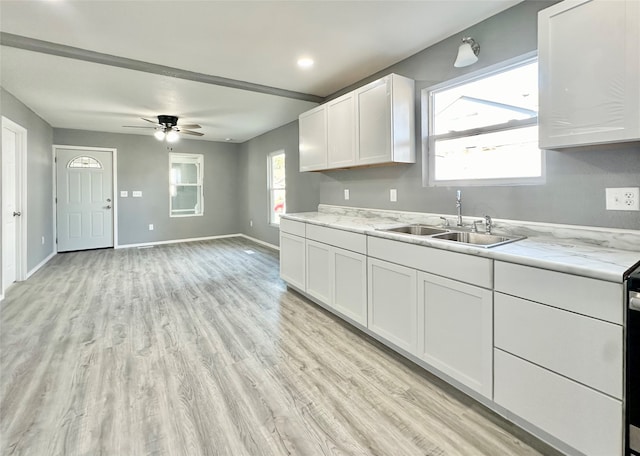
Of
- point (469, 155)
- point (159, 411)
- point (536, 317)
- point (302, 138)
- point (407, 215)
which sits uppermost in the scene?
point (302, 138)

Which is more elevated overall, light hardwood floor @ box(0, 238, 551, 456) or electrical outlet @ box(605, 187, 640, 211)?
electrical outlet @ box(605, 187, 640, 211)

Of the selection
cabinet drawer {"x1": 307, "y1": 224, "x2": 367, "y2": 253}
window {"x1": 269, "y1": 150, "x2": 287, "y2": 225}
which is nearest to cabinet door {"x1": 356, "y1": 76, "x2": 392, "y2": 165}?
cabinet drawer {"x1": 307, "y1": 224, "x2": 367, "y2": 253}

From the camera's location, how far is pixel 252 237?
25.1 feet

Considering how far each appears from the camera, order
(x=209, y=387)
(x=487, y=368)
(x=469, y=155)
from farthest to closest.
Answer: (x=469, y=155), (x=209, y=387), (x=487, y=368)

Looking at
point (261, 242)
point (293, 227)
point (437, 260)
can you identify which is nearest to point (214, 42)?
point (293, 227)

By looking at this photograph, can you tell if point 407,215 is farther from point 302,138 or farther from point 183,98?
point 183,98

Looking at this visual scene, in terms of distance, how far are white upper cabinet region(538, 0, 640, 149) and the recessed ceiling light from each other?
202 centimetres

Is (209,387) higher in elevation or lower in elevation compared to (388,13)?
lower

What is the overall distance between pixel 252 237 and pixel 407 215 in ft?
17.2

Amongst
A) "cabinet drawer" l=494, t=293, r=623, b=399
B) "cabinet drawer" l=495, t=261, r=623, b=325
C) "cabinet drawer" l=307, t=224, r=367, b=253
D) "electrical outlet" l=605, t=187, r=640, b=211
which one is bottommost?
"cabinet drawer" l=494, t=293, r=623, b=399

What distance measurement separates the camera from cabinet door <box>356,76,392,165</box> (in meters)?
2.87

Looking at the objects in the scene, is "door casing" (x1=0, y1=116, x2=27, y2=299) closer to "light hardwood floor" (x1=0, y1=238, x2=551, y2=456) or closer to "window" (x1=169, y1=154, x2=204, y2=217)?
"light hardwood floor" (x1=0, y1=238, x2=551, y2=456)

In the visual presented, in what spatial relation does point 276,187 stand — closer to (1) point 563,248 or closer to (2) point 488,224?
(2) point 488,224

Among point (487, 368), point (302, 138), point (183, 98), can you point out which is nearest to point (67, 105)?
point (183, 98)
